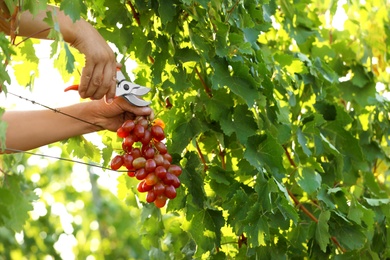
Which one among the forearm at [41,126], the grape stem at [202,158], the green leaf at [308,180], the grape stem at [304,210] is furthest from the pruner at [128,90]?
the grape stem at [304,210]

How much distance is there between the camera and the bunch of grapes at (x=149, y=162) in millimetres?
2502

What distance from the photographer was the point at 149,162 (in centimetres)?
251

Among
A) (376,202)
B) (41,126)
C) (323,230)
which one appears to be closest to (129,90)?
(41,126)

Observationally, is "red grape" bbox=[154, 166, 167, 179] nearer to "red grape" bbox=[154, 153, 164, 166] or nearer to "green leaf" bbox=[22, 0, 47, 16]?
"red grape" bbox=[154, 153, 164, 166]

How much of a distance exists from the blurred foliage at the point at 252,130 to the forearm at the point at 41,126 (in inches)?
7.3

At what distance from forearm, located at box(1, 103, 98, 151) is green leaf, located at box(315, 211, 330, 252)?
2.45 feet

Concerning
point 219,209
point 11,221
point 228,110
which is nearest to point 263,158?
point 228,110

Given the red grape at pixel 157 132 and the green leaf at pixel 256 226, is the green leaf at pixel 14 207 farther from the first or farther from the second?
the green leaf at pixel 256 226

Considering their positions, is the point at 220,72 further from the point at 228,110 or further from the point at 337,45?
the point at 337,45

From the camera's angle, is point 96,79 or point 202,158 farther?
point 202,158

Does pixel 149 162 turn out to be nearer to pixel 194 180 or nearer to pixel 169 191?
pixel 169 191

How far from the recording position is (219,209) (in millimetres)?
3082

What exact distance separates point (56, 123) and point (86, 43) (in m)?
0.42

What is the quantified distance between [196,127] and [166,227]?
0.70 m
